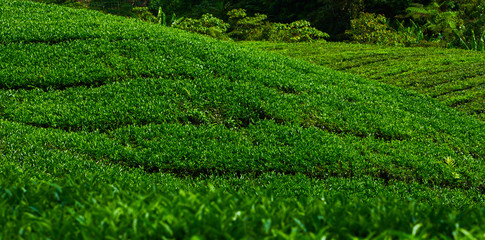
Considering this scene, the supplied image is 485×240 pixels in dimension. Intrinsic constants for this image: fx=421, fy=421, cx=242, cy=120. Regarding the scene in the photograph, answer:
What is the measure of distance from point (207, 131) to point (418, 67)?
1027 cm

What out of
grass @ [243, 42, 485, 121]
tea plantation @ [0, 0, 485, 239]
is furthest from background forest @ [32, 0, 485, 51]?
tea plantation @ [0, 0, 485, 239]

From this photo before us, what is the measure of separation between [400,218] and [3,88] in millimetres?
9146

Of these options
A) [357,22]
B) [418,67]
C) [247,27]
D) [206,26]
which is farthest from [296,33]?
[418,67]

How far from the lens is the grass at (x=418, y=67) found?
1242cm

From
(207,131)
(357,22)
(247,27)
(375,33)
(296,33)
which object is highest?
(357,22)

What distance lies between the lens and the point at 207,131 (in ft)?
27.0

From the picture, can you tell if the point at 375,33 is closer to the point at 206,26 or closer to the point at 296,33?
Answer: the point at 296,33

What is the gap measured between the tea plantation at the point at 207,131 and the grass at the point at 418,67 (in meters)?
1.40

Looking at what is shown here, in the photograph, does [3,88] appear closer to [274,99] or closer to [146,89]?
[146,89]

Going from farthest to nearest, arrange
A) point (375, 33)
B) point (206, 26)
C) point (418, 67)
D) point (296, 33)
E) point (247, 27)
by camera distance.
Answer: point (247, 27) → point (206, 26) → point (296, 33) → point (375, 33) → point (418, 67)

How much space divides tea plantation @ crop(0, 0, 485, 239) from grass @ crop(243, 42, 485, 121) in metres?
1.40

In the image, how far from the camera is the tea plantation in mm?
4148

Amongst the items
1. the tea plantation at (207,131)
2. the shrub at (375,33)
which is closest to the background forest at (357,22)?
the shrub at (375,33)

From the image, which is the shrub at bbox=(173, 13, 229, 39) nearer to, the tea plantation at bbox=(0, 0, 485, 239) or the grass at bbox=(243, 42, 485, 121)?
the grass at bbox=(243, 42, 485, 121)
